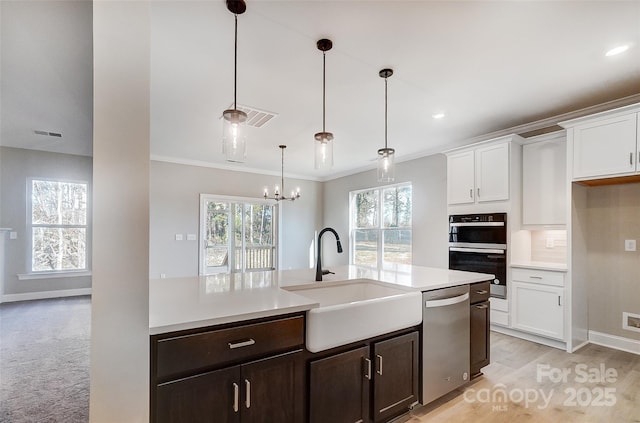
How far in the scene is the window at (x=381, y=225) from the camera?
18.2 ft

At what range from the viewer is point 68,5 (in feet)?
6.14

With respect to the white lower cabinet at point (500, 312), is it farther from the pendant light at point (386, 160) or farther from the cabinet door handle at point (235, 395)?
the cabinet door handle at point (235, 395)

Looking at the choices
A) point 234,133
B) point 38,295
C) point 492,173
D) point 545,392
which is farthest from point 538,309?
point 38,295

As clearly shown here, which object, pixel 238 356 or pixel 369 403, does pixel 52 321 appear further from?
pixel 369 403

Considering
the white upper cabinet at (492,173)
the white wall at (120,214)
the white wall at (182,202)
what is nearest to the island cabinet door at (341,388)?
the white wall at (120,214)

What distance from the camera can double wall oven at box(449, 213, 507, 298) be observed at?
360cm

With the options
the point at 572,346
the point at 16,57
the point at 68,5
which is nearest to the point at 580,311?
the point at 572,346

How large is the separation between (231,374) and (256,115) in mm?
2978

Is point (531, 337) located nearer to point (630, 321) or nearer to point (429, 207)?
point (630, 321)

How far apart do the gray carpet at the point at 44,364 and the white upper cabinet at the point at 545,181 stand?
15.6 feet

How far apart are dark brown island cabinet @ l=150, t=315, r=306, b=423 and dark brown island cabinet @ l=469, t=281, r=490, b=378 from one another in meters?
1.55

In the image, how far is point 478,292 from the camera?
237 centimetres

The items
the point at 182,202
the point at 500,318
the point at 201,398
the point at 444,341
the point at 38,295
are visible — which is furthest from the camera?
the point at 182,202

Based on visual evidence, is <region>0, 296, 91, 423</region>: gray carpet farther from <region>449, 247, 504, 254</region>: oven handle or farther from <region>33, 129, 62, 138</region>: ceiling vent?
<region>449, 247, 504, 254</region>: oven handle
